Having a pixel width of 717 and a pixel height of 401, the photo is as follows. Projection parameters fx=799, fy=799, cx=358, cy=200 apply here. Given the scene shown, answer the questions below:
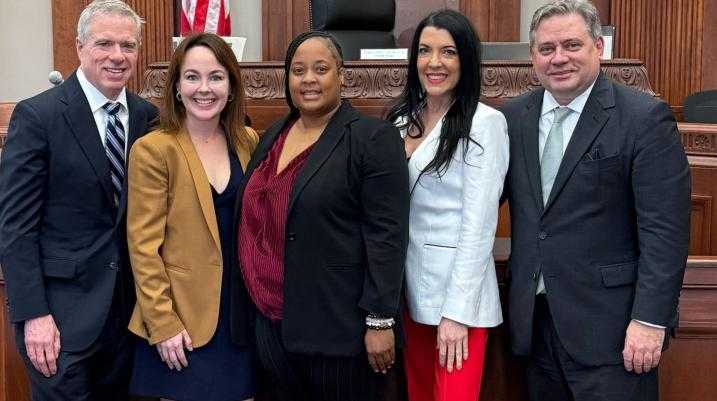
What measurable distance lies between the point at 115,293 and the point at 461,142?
92 centimetres

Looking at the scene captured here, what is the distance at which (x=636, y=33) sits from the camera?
542 cm

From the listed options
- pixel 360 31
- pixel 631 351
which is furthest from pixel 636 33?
pixel 631 351

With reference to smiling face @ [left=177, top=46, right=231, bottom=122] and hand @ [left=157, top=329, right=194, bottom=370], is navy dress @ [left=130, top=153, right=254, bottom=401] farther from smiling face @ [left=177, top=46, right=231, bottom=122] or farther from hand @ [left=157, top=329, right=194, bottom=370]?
smiling face @ [left=177, top=46, right=231, bottom=122]

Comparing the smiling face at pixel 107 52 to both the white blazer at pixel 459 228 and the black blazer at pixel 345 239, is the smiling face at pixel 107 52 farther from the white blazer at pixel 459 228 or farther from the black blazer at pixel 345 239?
the white blazer at pixel 459 228

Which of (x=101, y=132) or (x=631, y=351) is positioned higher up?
(x=101, y=132)

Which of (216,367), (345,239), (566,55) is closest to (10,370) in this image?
(216,367)

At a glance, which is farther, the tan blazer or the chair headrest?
the chair headrest

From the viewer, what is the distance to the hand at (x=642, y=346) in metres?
1.76

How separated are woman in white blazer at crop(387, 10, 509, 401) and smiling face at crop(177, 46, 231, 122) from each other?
1.61ft

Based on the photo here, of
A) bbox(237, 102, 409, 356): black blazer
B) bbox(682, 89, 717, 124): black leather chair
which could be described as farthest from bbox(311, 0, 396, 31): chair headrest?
bbox(237, 102, 409, 356): black blazer

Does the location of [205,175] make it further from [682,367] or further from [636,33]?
[636,33]

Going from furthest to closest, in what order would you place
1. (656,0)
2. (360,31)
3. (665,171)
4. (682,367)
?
(656,0) < (360,31) < (682,367) < (665,171)

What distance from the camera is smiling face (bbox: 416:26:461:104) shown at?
1.90m

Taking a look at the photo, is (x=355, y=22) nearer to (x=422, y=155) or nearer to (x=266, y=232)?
(x=422, y=155)
